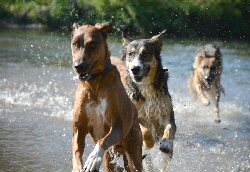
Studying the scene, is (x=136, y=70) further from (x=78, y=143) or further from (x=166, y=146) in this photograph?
(x=78, y=143)

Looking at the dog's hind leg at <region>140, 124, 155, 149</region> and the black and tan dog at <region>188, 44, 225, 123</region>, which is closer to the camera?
the dog's hind leg at <region>140, 124, 155, 149</region>

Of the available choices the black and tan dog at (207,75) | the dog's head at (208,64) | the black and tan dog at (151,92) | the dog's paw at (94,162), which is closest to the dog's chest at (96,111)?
the dog's paw at (94,162)

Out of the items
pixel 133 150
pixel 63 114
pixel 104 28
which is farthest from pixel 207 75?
pixel 104 28

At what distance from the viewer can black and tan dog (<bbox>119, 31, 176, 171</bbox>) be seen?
21.0 ft

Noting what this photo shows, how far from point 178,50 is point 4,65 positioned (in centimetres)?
725

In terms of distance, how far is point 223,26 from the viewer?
23.8m

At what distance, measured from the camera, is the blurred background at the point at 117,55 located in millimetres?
6836

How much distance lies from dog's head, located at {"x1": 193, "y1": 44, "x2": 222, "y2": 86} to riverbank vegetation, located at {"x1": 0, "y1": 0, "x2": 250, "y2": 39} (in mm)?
10717

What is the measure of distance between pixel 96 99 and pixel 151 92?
228cm

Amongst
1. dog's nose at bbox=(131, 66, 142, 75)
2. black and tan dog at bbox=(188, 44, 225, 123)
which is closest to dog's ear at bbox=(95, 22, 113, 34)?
dog's nose at bbox=(131, 66, 142, 75)

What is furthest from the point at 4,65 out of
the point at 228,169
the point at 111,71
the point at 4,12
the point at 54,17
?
the point at 4,12

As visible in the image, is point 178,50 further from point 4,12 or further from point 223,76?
point 4,12

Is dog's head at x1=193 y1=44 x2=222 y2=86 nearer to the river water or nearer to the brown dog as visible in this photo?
the river water

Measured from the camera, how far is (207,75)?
10.9m
